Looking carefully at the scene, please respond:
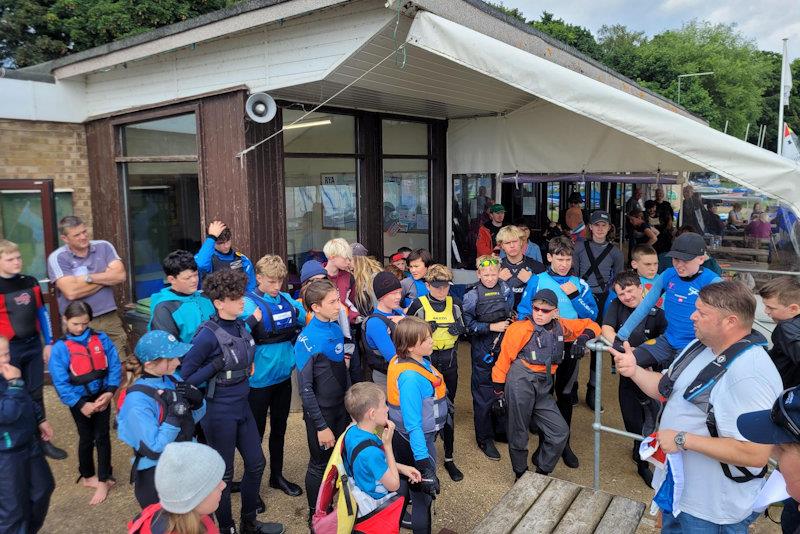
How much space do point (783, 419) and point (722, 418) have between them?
0.68 m

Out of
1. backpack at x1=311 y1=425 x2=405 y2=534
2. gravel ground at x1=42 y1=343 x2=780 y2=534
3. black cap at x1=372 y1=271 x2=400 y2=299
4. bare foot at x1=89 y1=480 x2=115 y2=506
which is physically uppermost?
black cap at x1=372 y1=271 x2=400 y2=299

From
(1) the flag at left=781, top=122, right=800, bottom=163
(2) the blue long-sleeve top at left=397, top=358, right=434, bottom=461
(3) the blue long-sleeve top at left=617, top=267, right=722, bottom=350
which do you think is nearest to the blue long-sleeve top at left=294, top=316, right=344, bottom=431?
(2) the blue long-sleeve top at left=397, top=358, right=434, bottom=461

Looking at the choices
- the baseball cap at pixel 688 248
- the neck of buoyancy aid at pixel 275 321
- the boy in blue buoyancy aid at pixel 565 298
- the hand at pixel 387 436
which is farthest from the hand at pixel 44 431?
the baseball cap at pixel 688 248

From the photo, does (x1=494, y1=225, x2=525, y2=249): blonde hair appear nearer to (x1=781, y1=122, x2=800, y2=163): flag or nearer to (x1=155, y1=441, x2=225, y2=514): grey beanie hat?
(x1=155, y1=441, x2=225, y2=514): grey beanie hat

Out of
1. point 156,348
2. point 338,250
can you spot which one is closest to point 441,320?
point 338,250

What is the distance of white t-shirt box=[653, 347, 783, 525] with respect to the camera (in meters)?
2.15

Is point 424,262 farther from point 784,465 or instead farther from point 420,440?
point 784,465

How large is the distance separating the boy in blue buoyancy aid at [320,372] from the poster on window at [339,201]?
3.64 meters

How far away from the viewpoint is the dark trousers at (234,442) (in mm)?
3416

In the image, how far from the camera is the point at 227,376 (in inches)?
133

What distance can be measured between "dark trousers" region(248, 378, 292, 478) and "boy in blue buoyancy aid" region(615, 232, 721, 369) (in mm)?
2558

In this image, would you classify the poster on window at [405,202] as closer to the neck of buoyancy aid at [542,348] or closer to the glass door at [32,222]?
the neck of buoyancy aid at [542,348]

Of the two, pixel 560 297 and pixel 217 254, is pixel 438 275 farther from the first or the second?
pixel 217 254

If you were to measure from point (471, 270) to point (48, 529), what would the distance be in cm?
632
